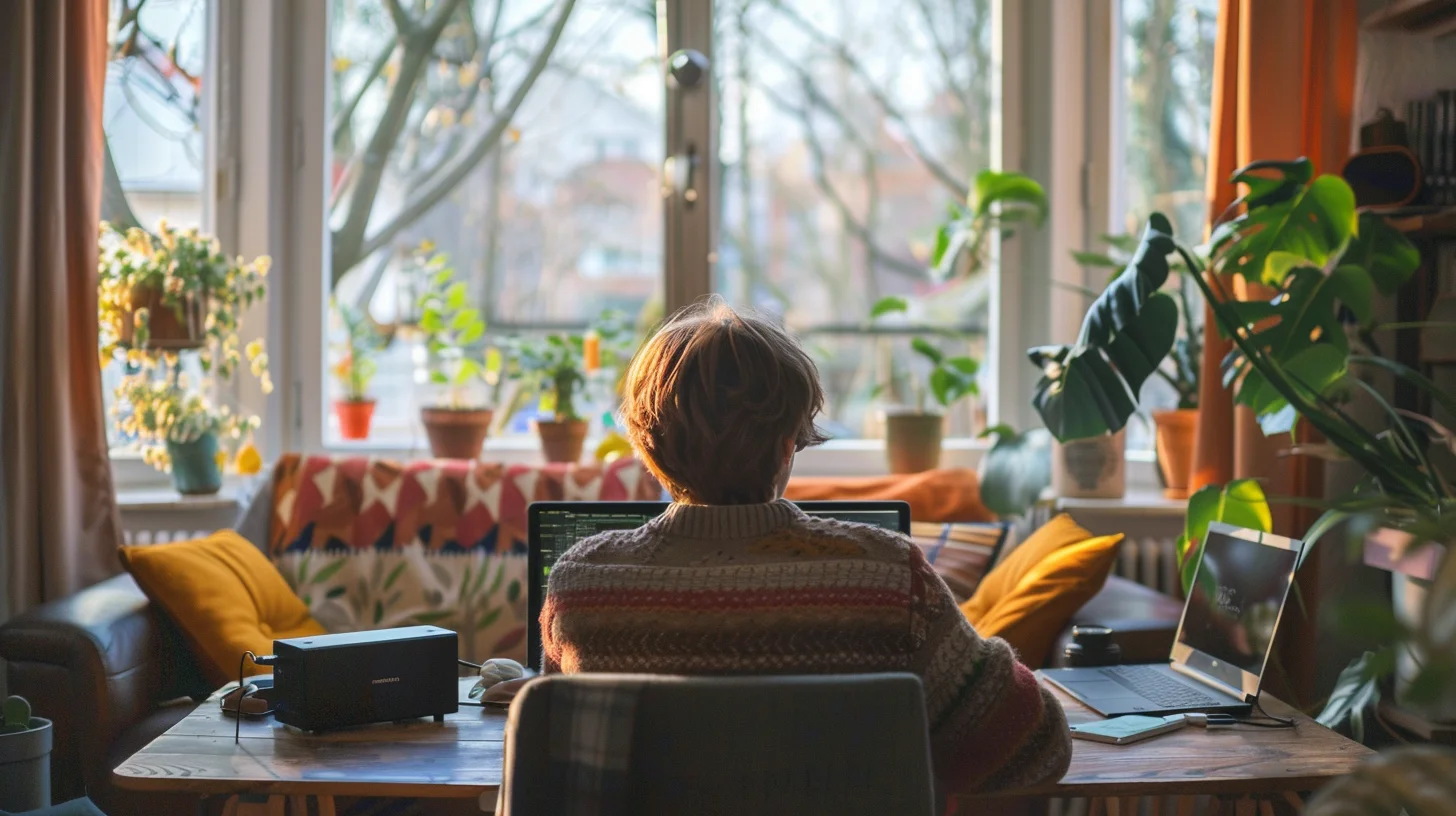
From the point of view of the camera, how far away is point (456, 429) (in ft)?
11.6

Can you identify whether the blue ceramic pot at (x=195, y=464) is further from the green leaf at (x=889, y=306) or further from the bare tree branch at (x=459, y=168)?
the green leaf at (x=889, y=306)

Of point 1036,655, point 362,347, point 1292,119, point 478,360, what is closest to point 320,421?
point 362,347

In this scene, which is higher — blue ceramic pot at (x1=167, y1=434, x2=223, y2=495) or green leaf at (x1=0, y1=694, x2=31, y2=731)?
blue ceramic pot at (x1=167, y1=434, x2=223, y2=495)

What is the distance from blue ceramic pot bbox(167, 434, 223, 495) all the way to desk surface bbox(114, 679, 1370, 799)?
5.39 ft

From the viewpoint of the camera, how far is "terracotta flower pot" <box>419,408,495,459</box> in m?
3.54

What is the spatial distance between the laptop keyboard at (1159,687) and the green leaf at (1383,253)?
93cm

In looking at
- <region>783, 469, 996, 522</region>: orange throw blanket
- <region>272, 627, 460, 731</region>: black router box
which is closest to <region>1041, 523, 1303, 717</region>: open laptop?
<region>272, 627, 460, 731</region>: black router box

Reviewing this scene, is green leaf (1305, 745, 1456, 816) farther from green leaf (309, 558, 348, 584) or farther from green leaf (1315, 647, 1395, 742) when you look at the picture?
green leaf (309, 558, 348, 584)

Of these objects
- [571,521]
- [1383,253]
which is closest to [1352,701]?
[1383,253]

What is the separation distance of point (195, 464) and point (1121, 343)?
228 centimetres

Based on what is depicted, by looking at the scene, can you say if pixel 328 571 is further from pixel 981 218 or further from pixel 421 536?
pixel 981 218

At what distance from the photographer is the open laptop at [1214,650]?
180 cm

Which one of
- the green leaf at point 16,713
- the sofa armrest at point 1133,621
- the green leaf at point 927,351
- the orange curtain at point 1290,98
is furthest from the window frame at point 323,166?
the green leaf at point 16,713

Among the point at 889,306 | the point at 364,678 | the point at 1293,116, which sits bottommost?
the point at 364,678
